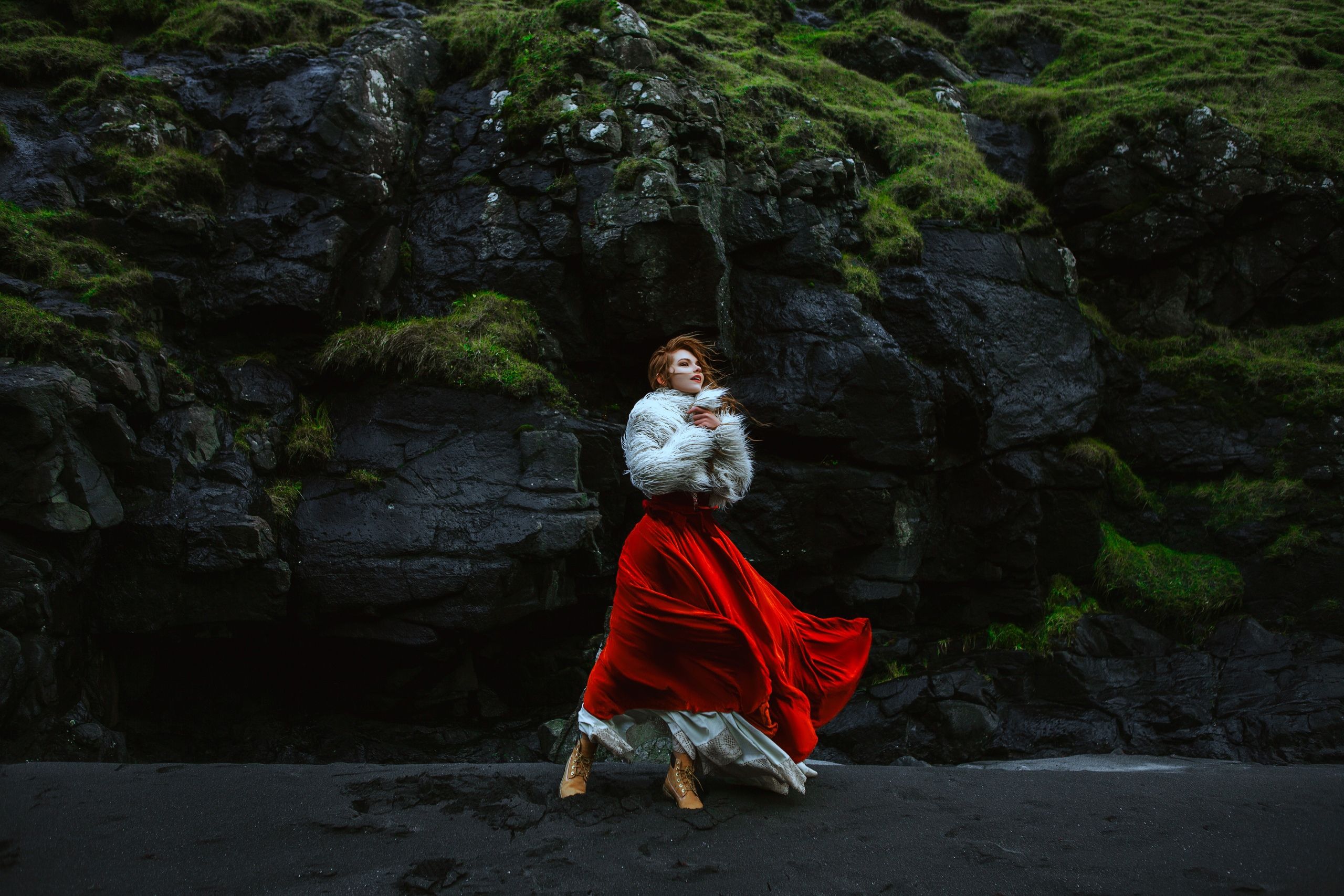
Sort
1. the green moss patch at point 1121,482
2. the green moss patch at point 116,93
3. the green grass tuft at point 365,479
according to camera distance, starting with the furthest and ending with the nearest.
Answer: the green moss patch at point 1121,482 < the green moss patch at point 116,93 < the green grass tuft at point 365,479

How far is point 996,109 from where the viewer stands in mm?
11336

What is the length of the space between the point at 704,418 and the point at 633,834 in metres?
1.77

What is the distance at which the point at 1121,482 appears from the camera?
8.84m

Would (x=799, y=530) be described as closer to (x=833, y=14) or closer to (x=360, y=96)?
(x=360, y=96)

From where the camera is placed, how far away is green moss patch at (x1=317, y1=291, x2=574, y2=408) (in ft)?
21.5

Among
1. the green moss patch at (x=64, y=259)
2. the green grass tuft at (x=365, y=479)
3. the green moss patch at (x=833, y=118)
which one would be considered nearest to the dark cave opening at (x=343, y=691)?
the green grass tuft at (x=365, y=479)

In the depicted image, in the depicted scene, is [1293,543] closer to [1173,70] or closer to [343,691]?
[1173,70]

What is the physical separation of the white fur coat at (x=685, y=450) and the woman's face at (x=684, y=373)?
75 mm

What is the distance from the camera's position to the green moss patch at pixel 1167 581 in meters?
7.80

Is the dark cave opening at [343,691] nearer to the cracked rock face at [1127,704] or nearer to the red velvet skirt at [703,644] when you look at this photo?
the cracked rock face at [1127,704]

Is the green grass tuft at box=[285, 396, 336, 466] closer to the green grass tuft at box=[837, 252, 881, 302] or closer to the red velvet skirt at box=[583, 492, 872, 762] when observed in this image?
the red velvet skirt at box=[583, 492, 872, 762]

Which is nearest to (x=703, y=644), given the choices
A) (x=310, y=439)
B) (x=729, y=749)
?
(x=729, y=749)

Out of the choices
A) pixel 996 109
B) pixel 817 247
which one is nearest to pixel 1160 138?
pixel 996 109

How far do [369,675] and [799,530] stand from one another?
4.07m
